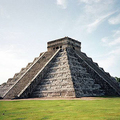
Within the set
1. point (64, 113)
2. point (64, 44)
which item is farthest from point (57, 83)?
point (64, 113)

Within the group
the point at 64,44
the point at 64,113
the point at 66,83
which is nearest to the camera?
the point at 64,113

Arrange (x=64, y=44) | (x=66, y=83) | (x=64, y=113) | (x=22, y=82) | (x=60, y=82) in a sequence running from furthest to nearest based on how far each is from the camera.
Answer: (x=64, y=44) < (x=22, y=82) < (x=60, y=82) < (x=66, y=83) < (x=64, y=113)

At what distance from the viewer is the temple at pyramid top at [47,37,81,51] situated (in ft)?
77.2

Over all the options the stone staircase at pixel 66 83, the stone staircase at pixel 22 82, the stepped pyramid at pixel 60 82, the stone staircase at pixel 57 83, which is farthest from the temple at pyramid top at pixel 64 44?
the stone staircase at pixel 57 83

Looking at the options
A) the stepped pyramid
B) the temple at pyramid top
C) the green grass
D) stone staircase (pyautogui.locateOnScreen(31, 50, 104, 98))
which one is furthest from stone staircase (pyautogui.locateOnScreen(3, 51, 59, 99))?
the green grass

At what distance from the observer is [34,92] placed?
54.4ft

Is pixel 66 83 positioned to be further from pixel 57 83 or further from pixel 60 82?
pixel 57 83

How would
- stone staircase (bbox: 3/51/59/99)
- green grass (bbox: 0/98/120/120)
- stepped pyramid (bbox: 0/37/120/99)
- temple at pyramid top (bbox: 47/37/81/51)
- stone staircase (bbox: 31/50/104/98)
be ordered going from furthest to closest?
temple at pyramid top (bbox: 47/37/81/51)
stone staircase (bbox: 3/51/59/99)
stepped pyramid (bbox: 0/37/120/99)
stone staircase (bbox: 31/50/104/98)
green grass (bbox: 0/98/120/120)

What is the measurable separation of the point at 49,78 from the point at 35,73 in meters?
2.40

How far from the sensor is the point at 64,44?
23547mm

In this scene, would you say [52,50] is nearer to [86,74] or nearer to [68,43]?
[68,43]

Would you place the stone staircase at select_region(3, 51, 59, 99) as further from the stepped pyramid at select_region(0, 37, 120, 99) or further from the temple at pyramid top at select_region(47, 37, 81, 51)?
the temple at pyramid top at select_region(47, 37, 81, 51)

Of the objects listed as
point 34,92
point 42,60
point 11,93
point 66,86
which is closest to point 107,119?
point 66,86

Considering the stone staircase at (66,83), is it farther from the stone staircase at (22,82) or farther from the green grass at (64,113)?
the green grass at (64,113)
